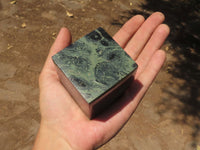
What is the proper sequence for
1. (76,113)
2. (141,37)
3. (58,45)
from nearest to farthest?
(76,113) → (58,45) → (141,37)

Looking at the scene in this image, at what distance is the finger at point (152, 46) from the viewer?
282 centimetres

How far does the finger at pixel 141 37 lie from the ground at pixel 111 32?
3.58 feet

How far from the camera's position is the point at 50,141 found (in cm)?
217

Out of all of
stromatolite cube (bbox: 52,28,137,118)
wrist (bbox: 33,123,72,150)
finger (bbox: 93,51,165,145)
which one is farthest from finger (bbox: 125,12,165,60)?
wrist (bbox: 33,123,72,150)

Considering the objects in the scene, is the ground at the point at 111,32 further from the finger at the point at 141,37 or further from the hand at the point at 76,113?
the finger at the point at 141,37

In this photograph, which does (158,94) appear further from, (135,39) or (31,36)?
(31,36)

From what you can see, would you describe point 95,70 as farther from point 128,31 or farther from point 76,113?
point 128,31

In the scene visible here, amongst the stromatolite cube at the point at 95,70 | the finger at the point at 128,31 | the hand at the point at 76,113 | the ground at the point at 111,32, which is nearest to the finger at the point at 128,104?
the hand at the point at 76,113

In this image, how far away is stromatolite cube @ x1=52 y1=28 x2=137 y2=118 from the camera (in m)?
2.03

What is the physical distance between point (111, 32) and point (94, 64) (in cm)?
253

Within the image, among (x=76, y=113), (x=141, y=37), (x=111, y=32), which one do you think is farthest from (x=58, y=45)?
(x=111, y=32)

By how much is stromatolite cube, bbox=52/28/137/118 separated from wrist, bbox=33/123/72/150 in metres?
0.42

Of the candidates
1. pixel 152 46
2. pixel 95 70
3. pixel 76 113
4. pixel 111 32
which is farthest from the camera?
pixel 111 32

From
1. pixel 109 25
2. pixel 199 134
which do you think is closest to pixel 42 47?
pixel 109 25
